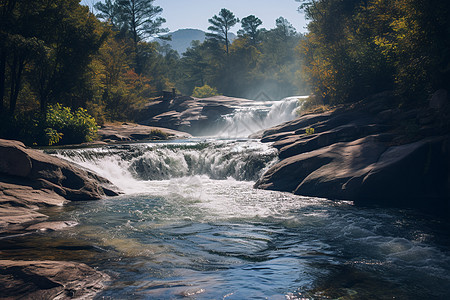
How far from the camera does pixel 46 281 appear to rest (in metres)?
4.12

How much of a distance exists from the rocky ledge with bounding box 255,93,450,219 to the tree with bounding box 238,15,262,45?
2276 inches

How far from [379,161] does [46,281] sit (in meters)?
9.46

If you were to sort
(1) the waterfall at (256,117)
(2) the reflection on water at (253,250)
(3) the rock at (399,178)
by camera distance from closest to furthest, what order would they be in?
(2) the reflection on water at (253,250) → (3) the rock at (399,178) → (1) the waterfall at (256,117)

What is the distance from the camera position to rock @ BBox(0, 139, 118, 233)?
8.43 meters

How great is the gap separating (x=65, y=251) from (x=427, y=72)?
1227 cm

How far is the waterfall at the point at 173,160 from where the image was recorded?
15172 mm

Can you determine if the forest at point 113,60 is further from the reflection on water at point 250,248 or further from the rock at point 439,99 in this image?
the reflection on water at point 250,248

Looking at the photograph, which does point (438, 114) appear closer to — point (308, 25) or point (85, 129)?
point (85, 129)

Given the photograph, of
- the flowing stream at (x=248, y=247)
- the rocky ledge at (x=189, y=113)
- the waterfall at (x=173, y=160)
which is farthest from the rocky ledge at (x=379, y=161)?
the rocky ledge at (x=189, y=113)

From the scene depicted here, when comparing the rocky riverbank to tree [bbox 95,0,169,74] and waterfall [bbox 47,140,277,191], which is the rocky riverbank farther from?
tree [bbox 95,0,169,74]

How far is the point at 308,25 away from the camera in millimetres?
28875

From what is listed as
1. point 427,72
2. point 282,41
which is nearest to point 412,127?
point 427,72

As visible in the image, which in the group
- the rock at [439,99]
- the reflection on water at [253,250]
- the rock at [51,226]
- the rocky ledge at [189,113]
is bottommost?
the reflection on water at [253,250]

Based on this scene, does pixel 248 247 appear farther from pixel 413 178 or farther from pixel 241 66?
pixel 241 66
